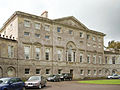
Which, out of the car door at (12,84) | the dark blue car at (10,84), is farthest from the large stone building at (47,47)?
the car door at (12,84)

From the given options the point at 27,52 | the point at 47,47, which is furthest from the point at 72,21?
the point at 27,52

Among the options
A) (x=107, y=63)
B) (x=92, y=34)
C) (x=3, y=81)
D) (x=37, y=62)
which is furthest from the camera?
(x=107, y=63)

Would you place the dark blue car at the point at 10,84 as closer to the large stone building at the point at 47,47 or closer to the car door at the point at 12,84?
the car door at the point at 12,84

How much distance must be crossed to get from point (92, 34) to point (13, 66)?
29.0 metres

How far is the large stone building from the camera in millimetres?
35156

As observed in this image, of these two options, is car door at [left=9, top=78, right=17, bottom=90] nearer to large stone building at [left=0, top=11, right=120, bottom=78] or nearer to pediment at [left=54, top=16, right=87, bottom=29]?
large stone building at [left=0, top=11, right=120, bottom=78]

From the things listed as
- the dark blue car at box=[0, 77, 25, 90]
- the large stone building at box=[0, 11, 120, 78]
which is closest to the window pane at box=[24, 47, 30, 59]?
the large stone building at box=[0, 11, 120, 78]

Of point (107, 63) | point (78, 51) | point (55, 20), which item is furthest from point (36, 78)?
point (107, 63)

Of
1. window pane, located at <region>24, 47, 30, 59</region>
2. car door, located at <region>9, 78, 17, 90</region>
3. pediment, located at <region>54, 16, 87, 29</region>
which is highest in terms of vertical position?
pediment, located at <region>54, 16, 87, 29</region>

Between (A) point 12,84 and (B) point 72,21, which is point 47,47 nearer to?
(B) point 72,21

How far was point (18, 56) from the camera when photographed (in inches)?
1404

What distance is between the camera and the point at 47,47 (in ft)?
136

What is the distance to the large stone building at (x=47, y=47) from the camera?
1384 inches

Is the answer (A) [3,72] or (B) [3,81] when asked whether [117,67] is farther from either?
(B) [3,81]
